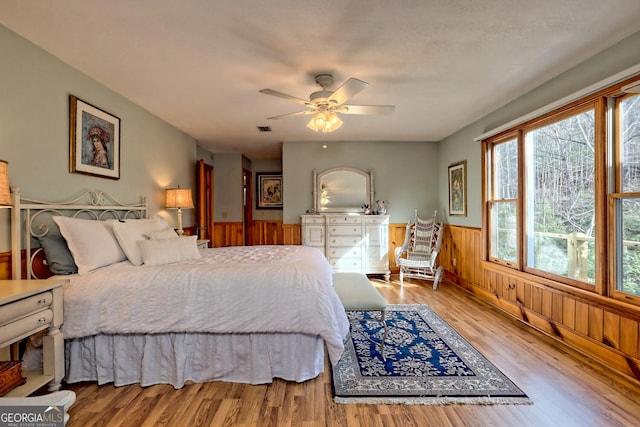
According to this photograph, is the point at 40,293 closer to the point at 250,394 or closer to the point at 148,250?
the point at 148,250

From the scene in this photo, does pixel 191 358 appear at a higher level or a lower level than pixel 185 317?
lower

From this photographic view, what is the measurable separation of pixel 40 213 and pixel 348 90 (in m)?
2.54

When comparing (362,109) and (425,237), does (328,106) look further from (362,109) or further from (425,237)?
(425,237)

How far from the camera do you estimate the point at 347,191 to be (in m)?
5.66

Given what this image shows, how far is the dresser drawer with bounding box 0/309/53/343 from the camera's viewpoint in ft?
5.16

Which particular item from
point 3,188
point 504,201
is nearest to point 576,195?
point 504,201

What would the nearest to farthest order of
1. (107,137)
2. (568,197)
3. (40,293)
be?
1. (40,293)
2. (568,197)
3. (107,137)

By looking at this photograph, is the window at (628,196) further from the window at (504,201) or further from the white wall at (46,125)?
the white wall at (46,125)

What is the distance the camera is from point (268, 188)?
762 centimetres

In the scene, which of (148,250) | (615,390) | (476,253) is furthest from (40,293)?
(476,253)

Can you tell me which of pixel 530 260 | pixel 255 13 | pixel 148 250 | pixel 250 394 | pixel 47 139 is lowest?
pixel 250 394

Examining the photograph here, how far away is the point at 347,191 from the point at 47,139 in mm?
4120

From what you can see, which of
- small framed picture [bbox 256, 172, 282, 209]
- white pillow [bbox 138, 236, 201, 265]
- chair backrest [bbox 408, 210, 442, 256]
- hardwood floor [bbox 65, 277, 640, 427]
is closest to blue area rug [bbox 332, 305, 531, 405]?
hardwood floor [bbox 65, 277, 640, 427]

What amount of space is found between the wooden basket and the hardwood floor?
347 millimetres
